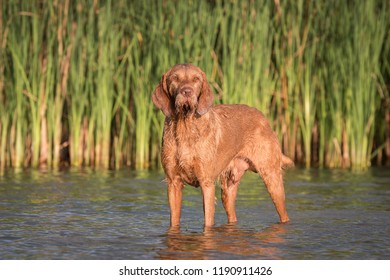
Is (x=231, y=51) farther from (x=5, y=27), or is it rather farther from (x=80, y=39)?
(x=5, y=27)

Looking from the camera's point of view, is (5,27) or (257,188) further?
(5,27)

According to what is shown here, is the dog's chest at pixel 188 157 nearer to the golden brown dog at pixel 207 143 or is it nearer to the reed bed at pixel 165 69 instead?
the golden brown dog at pixel 207 143

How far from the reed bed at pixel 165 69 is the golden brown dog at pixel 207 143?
3824mm

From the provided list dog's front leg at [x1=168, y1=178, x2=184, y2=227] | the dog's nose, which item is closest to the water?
dog's front leg at [x1=168, y1=178, x2=184, y2=227]

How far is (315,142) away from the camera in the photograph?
14.2 meters

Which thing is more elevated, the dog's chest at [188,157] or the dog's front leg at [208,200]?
the dog's chest at [188,157]

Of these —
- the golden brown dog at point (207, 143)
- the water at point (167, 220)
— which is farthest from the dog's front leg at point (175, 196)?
the water at point (167, 220)

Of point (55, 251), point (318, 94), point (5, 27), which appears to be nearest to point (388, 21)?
point (318, 94)

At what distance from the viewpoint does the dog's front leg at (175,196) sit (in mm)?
8156

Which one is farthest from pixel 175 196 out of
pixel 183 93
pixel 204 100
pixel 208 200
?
pixel 183 93

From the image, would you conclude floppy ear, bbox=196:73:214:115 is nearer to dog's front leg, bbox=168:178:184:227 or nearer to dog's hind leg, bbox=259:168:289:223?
dog's front leg, bbox=168:178:184:227

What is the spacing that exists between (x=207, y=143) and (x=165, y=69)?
4874 millimetres

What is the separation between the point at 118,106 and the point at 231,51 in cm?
200

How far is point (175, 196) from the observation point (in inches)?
323
